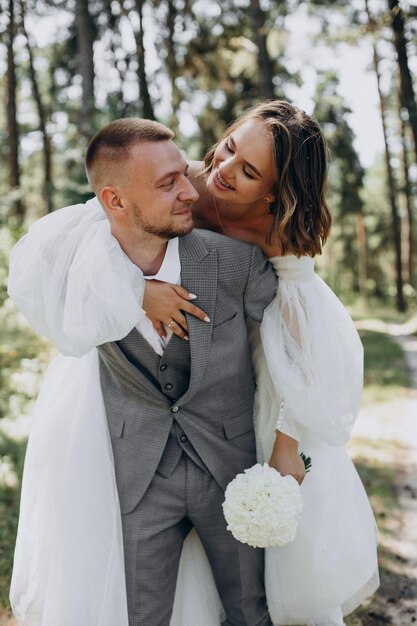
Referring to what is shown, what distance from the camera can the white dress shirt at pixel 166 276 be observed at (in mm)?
2428

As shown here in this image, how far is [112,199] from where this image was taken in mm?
2303

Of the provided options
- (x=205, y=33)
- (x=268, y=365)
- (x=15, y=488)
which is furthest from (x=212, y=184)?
(x=205, y=33)

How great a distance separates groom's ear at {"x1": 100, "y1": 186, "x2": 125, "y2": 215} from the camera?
2289 millimetres

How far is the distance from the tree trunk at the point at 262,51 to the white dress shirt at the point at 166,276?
334 inches

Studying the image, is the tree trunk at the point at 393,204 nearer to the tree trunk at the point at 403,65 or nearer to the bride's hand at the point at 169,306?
the tree trunk at the point at 403,65

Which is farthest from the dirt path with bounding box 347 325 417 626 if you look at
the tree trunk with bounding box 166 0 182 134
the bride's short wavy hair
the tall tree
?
the tall tree

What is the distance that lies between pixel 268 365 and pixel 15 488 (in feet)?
11.0

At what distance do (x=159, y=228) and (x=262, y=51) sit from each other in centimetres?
930

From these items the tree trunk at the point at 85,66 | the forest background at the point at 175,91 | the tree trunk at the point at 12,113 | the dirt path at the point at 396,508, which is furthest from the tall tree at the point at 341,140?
the dirt path at the point at 396,508

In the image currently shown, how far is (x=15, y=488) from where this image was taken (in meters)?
5.23

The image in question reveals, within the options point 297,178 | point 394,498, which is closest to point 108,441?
point 297,178

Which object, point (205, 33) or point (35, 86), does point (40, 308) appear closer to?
point (205, 33)

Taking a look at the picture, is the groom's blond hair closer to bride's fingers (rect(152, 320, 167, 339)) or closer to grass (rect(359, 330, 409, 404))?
bride's fingers (rect(152, 320, 167, 339))

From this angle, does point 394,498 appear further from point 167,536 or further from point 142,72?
point 142,72
